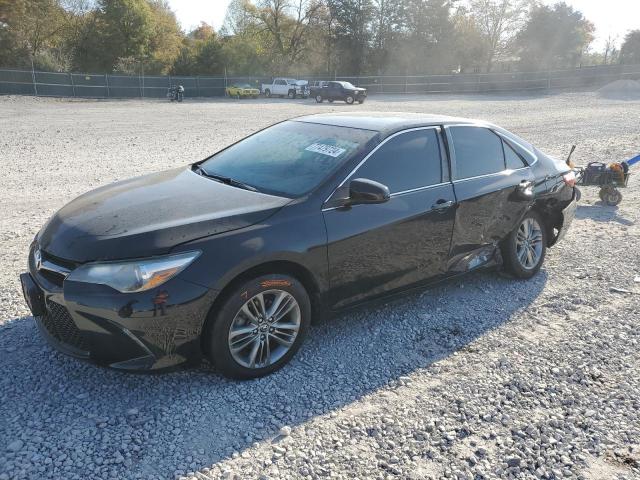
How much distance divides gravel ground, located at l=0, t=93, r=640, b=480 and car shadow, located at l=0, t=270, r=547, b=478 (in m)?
0.01

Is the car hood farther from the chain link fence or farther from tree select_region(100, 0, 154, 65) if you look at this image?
tree select_region(100, 0, 154, 65)

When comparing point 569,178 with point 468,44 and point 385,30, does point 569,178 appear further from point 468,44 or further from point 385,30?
point 468,44

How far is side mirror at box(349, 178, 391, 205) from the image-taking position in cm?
353

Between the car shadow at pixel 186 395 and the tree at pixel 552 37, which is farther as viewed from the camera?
the tree at pixel 552 37

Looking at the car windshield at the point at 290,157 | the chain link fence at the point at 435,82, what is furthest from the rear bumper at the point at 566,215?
the chain link fence at the point at 435,82

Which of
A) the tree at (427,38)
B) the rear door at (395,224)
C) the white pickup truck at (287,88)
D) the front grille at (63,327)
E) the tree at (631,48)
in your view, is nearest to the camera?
the front grille at (63,327)

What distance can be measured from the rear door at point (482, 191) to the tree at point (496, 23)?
63.4 m

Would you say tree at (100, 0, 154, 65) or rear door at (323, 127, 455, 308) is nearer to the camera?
rear door at (323, 127, 455, 308)

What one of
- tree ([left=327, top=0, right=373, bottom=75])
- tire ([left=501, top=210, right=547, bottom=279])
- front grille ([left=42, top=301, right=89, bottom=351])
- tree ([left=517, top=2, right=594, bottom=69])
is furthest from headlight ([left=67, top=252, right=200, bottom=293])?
tree ([left=517, top=2, right=594, bottom=69])

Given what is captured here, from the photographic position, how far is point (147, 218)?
3281 millimetres

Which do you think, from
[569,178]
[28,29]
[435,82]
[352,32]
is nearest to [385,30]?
[352,32]

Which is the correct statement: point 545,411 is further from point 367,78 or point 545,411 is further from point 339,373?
point 367,78

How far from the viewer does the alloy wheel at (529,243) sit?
5031 mm

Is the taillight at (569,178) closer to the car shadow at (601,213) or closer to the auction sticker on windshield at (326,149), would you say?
the car shadow at (601,213)
